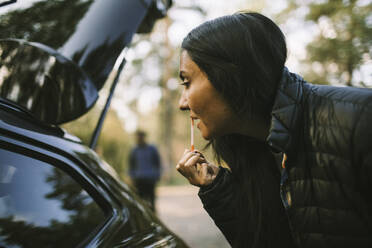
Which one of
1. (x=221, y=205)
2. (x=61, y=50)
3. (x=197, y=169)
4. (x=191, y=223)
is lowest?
(x=191, y=223)

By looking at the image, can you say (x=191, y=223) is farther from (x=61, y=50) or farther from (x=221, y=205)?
(x=61, y=50)

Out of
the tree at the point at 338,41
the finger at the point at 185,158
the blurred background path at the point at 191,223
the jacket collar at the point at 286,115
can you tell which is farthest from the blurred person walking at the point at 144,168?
the jacket collar at the point at 286,115

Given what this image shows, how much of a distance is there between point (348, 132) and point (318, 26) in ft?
18.0

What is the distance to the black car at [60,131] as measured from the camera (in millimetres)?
1282

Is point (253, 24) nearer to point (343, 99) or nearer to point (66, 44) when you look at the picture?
point (343, 99)

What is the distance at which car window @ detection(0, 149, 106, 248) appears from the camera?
1194mm

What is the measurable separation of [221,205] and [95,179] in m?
0.58

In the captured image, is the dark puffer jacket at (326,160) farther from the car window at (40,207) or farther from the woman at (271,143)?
the car window at (40,207)

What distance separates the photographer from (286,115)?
1.31 m

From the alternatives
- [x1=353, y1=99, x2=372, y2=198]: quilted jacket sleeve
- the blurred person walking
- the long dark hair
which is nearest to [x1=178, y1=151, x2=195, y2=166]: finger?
the long dark hair

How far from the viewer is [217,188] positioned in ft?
5.16

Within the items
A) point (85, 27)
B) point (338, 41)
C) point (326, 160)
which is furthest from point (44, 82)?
point (338, 41)

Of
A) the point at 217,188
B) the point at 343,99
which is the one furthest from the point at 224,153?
the point at 343,99

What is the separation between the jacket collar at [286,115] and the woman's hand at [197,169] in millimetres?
411
